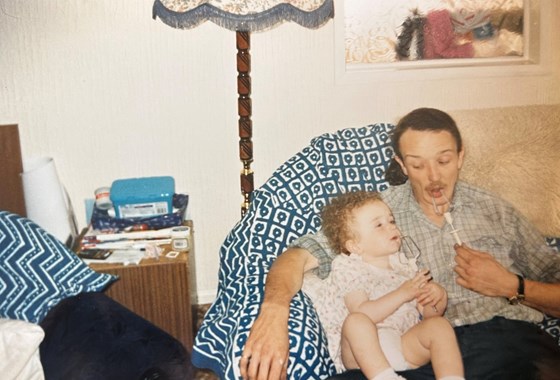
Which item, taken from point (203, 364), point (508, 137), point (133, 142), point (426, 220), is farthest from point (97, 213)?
point (508, 137)

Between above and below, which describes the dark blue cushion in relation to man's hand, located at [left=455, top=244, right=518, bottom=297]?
below

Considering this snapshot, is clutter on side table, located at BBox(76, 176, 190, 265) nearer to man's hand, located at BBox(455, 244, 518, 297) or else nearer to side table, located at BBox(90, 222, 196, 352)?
side table, located at BBox(90, 222, 196, 352)

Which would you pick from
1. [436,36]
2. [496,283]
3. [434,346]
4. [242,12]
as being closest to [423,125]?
[496,283]

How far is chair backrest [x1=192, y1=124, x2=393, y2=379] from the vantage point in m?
1.55

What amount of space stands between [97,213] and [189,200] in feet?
1.34

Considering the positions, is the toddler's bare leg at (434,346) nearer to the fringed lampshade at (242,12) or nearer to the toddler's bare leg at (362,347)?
the toddler's bare leg at (362,347)

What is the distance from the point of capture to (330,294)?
153 cm

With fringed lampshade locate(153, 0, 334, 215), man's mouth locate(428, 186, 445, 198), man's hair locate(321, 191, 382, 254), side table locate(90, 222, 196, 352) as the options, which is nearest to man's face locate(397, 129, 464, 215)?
man's mouth locate(428, 186, 445, 198)

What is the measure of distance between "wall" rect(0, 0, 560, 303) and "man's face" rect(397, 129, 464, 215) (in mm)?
932

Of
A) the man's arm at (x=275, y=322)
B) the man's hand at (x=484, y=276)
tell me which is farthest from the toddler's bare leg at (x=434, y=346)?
the man's arm at (x=275, y=322)

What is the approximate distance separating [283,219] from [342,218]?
286 mm

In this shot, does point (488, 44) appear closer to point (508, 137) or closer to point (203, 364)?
point (508, 137)

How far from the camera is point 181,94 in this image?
96.0 inches

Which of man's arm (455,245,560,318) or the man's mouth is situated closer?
man's arm (455,245,560,318)
